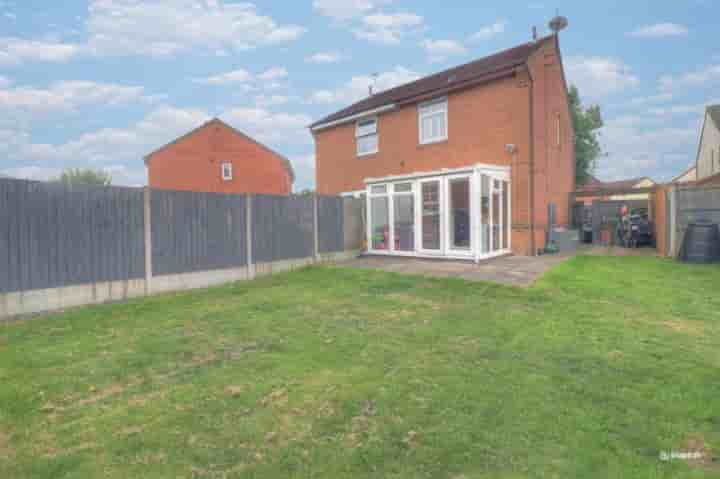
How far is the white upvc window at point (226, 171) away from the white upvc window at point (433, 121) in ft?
66.9

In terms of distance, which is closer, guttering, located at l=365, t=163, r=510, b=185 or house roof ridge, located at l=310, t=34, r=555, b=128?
guttering, located at l=365, t=163, r=510, b=185

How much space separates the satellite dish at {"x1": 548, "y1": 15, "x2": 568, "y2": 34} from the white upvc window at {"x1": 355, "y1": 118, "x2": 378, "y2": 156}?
702 centimetres

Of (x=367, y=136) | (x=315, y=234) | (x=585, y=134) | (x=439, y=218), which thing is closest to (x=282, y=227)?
(x=315, y=234)

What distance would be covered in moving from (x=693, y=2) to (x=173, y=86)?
1905 cm

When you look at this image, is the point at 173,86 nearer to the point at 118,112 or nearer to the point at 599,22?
the point at 118,112

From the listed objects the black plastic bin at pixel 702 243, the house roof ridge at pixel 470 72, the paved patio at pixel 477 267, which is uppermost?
the house roof ridge at pixel 470 72

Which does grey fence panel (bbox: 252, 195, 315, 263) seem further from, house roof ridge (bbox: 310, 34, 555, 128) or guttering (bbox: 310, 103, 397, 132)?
house roof ridge (bbox: 310, 34, 555, 128)

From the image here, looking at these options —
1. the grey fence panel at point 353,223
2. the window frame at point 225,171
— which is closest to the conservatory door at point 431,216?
the grey fence panel at point 353,223

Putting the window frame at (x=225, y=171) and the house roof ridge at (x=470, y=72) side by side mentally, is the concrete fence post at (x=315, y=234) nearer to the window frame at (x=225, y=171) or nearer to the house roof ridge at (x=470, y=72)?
the house roof ridge at (x=470, y=72)

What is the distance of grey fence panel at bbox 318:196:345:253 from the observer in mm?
12234

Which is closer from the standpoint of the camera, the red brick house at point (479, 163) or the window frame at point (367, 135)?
the red brick house at point (479, 163)

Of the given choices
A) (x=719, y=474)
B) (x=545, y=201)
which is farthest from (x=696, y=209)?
(x=719, y=474)

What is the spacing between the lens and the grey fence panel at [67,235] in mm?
6723

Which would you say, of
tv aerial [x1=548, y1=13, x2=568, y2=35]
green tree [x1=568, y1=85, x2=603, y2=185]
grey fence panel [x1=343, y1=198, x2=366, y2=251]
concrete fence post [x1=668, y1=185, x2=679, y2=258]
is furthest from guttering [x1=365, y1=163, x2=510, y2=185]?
green tree [x1=568, y1=85, x2=603, y2=185]
